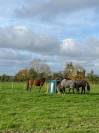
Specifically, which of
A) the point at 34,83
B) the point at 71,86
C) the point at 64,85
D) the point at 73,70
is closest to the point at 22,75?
the point at 73,70

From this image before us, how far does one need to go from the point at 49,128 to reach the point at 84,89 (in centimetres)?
3105

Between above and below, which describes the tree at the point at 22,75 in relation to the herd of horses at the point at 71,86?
above

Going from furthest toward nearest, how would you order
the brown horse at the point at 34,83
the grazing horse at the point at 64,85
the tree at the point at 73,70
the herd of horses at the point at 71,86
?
the tree at the point at 73,70 → the brown horse at the point at 34,83 → the herd of horses at the point at 71,86 → the grazing horse at the point at 64,85

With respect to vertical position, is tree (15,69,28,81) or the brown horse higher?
tree (15,69,28,81)

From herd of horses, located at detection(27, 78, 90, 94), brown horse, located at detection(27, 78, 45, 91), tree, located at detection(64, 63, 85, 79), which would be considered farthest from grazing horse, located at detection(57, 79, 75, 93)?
tree, located at detection(64, 63, 85, 79)

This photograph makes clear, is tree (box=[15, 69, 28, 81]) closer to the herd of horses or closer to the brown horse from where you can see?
the brown horse

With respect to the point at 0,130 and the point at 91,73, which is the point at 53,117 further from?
the point at 91,73

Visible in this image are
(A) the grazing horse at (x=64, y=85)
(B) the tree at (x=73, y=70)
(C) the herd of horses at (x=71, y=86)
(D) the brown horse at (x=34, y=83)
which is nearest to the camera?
(A) the grazing horse at (x=64, y=85)

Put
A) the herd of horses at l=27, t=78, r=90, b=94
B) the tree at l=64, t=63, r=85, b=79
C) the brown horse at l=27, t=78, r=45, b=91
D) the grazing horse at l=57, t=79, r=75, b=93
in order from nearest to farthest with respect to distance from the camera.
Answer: the grazing horse at l=57, t=79, r=75, b=93
the herd of horses at l=27, t=78, r=90, b=94
the brown horse at l=27, t=78, r=45, b=91
the tree at l=64, t=63, r=85, b=79

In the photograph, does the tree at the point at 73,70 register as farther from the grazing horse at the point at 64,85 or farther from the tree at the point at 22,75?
the grazing horse at the point at 64,85

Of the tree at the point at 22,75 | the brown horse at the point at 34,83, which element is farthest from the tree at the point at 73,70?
the brown horse at the point at 34,83

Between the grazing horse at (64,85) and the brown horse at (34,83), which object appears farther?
the brown horse at (34,83)

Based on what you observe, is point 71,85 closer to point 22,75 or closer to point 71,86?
point 71,86

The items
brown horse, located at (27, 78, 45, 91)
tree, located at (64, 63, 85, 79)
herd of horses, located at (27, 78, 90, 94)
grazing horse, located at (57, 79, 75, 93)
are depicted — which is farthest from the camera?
tree, located at (64, 63, 85, 79)
